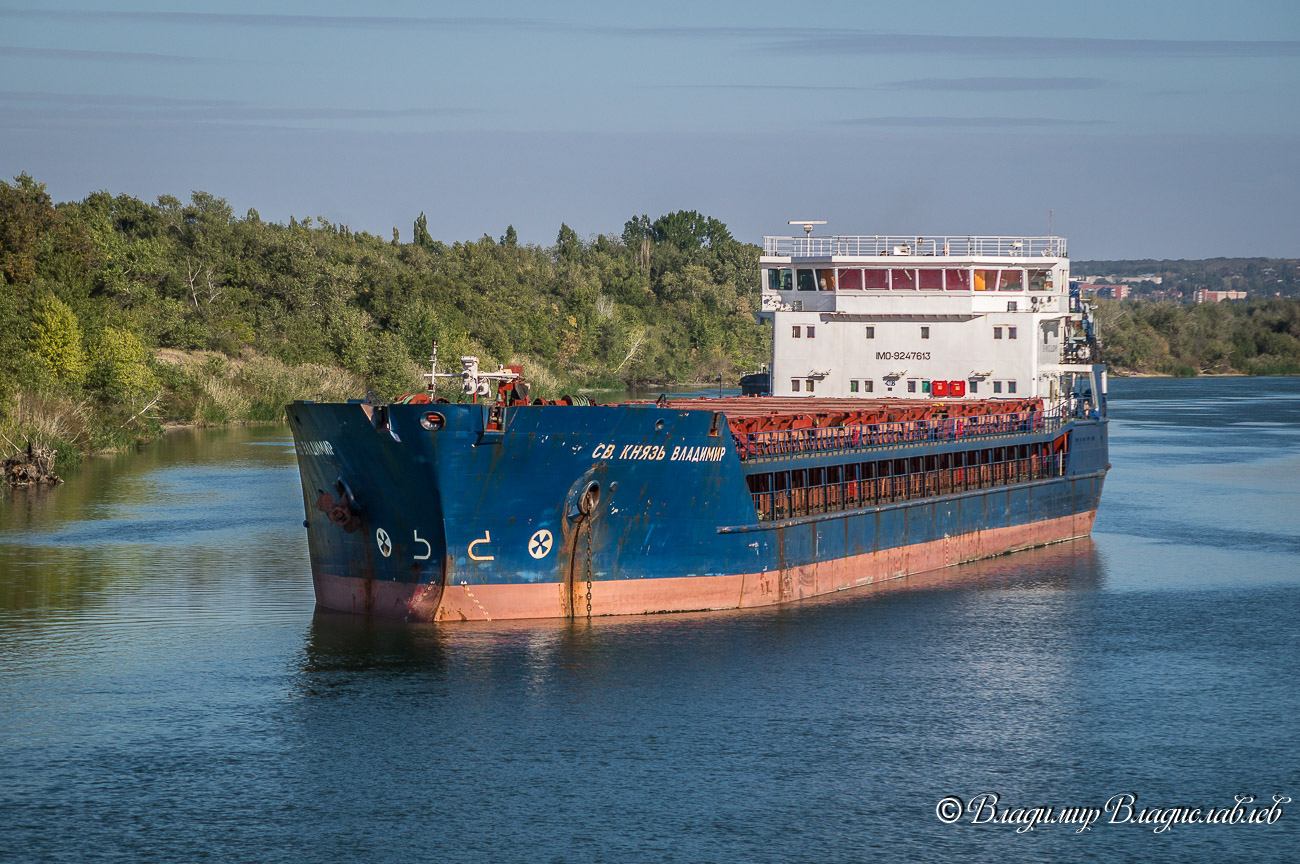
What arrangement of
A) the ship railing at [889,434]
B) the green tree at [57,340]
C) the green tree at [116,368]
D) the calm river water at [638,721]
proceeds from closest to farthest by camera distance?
the calm river water at [638,721], the ship railing at [889,434], the green tree at [57,340], the green tree at [116,368]

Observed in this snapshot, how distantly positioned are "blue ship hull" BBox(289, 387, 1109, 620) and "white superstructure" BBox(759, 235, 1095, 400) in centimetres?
1172

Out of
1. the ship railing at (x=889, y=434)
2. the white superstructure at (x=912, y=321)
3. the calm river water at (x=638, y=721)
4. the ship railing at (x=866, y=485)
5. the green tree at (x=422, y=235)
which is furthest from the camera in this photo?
the green tree at (x=422, y=235)

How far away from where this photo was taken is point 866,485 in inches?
1273

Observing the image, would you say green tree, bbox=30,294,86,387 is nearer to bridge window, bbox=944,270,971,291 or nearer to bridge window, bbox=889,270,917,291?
bridge window, bbox=889,270,917,291

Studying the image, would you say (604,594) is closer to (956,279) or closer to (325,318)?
(956,279)

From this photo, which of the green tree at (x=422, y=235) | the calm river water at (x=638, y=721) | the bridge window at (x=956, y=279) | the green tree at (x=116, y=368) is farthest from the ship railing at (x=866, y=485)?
the green tree at (x=422, y=235)

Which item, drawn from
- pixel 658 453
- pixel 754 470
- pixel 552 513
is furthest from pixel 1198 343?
pixel 552 513

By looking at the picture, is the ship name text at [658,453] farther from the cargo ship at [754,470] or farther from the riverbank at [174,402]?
the riverbank at [174,402]

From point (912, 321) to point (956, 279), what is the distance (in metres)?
1.78

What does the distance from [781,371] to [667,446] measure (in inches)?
679

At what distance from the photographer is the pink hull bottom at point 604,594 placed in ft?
82.3

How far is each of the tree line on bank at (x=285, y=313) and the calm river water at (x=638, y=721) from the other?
2823 centimetres

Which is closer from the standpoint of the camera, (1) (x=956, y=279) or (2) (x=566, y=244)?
(1) (x=956, y=279)

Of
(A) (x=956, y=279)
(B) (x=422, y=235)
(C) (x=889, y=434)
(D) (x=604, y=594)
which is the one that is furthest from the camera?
(B) (x=422, y=235)
